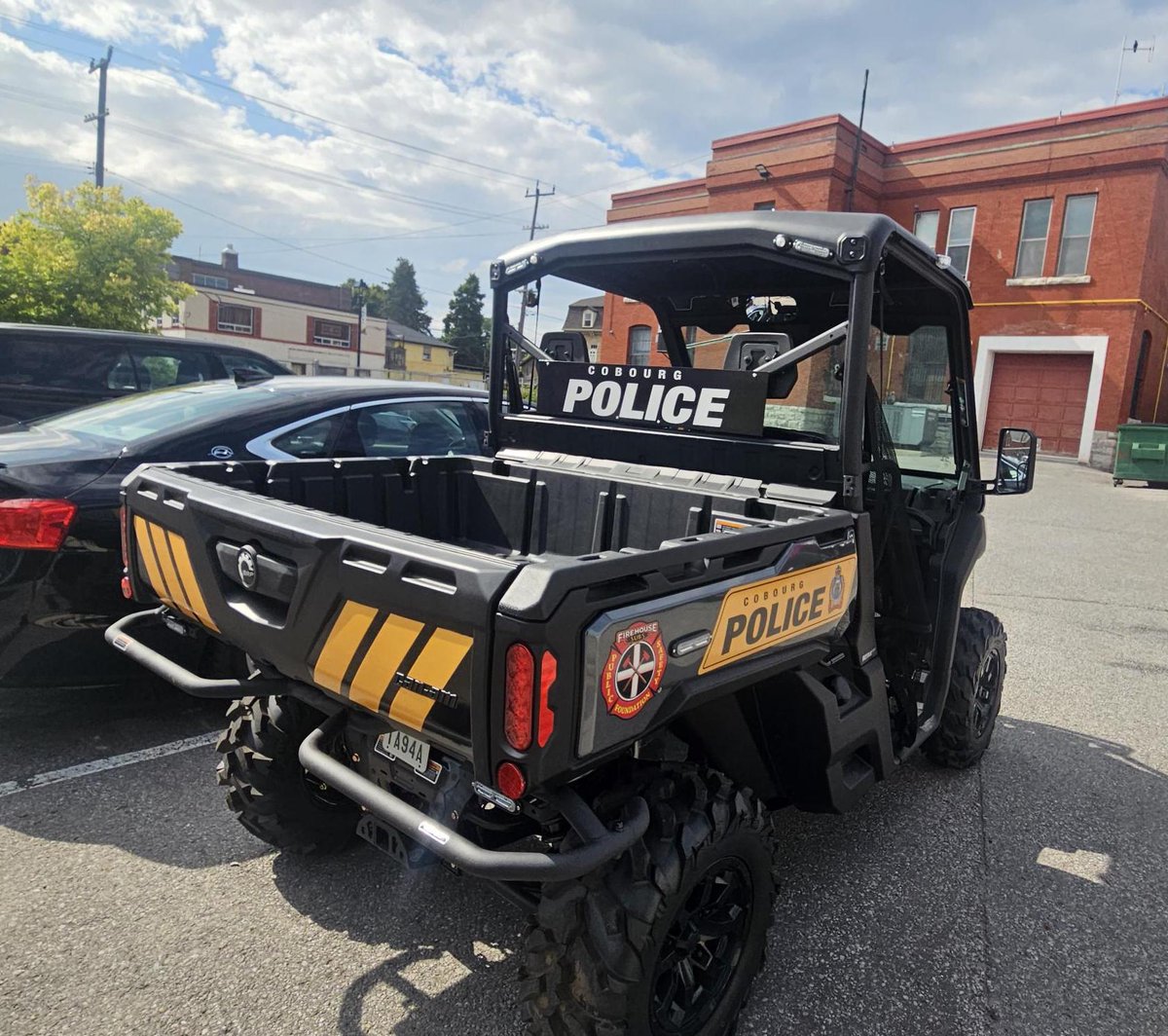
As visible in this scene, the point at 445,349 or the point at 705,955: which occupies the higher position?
the point at 445,349

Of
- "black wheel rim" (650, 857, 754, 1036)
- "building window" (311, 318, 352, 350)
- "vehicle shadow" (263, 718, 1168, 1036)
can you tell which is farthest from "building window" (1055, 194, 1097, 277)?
"building window" (311, 318, 352, 350)

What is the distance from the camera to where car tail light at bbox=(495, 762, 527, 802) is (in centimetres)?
164

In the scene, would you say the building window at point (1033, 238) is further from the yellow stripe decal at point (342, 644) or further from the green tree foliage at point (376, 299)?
the green tree foliage at point (376, 299)

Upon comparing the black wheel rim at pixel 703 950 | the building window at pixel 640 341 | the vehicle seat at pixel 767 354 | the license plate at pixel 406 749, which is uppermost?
the building window at pixel 640 341

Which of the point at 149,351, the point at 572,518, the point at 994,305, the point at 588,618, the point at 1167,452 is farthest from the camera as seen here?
the point at 994,305

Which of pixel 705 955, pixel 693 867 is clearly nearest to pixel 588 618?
pixel 693 867

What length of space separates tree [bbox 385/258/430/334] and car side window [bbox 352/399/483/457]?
103m

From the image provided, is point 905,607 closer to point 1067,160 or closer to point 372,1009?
point 372,1009

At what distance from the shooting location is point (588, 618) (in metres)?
1.61

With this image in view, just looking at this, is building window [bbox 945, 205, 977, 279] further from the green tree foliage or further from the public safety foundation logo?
the green tree foliage

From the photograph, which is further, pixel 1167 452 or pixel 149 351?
pixel 1167 452

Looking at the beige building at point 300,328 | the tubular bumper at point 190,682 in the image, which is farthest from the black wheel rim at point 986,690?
the beige building at point 300,328

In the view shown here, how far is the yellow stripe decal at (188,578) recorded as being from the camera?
2.35m

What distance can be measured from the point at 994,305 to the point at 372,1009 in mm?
24511
